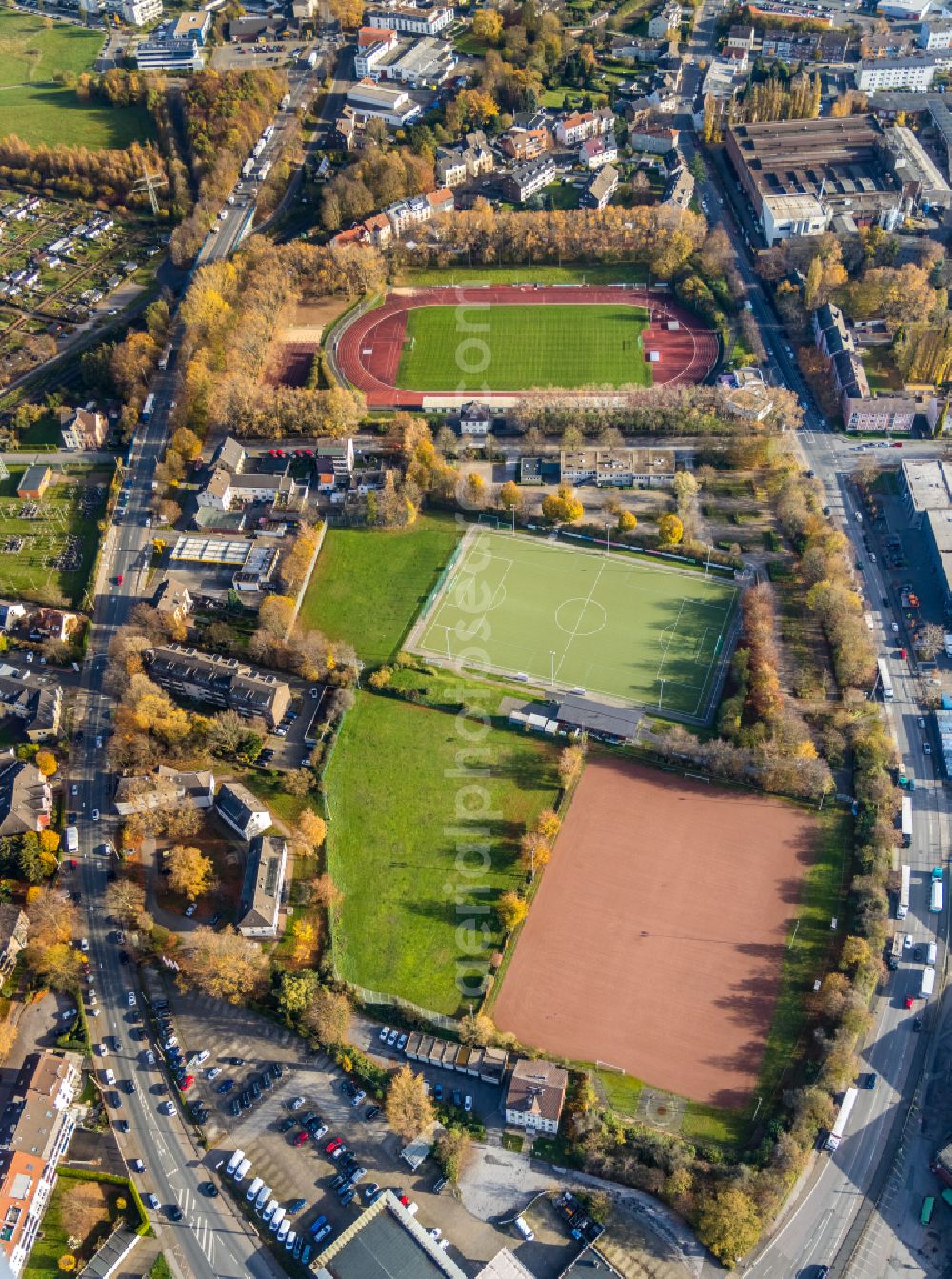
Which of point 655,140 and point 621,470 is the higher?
point 655,140

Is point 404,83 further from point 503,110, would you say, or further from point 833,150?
point 833,150

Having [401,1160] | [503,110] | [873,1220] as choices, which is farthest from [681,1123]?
[503,110]

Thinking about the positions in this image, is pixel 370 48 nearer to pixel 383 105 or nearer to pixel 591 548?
pixel 383 105

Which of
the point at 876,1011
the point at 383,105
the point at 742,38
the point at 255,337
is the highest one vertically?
the point at 742,38

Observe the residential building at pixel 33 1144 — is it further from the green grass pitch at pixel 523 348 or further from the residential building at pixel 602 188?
the residential building at pixel 602 188

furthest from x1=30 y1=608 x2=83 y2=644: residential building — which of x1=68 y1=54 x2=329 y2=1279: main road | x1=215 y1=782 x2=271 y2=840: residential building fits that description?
x1=215 y1=782 x2=271 y2=840: residential building

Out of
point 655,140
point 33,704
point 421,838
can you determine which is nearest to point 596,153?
point 655,140
